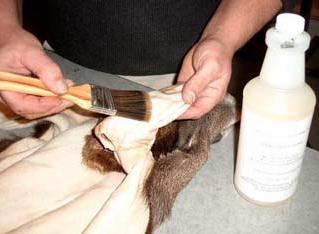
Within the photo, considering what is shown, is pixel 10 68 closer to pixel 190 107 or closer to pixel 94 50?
pixel 94 50

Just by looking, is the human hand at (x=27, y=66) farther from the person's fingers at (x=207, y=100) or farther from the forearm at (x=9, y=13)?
the person's fingers at (x=207, y=100)

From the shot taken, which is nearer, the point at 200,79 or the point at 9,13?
the point at 200,79

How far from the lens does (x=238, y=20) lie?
626 millimetres

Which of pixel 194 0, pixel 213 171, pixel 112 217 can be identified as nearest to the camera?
pixel 112 217

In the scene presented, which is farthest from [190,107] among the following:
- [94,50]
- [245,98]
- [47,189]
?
[94,50]

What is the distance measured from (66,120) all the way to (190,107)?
21 centimetres

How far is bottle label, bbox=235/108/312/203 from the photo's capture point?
1.33 feet

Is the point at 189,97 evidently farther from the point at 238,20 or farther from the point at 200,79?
the point at 238,20

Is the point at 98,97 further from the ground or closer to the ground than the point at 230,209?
further from the ground

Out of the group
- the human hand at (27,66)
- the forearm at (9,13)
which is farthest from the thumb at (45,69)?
the forearm at (9,13)

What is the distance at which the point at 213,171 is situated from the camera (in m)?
0.54

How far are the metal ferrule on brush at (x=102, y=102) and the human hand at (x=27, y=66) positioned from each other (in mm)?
79

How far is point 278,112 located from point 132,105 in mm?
168

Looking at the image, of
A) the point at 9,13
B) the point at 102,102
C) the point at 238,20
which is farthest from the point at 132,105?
the point at 9,13
